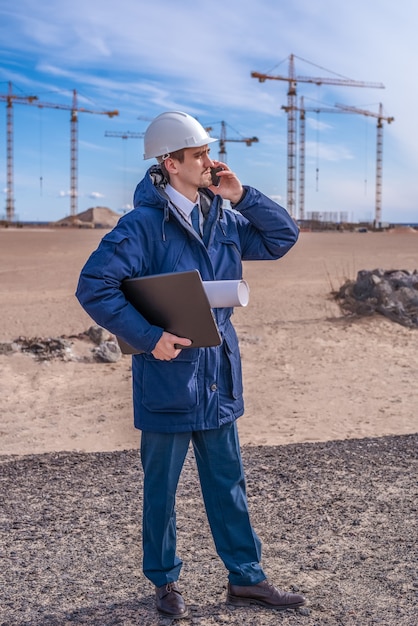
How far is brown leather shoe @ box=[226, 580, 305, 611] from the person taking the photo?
3428 millimetres

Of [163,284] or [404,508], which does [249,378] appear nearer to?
[404,508]

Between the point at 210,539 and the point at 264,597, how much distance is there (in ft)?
2.91

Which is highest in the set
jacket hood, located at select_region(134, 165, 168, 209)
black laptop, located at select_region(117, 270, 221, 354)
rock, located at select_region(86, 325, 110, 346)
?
jacket hood, located at select_region(134, 165, 168, 209)

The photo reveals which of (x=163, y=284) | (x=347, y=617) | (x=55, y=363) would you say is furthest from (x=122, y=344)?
(x=55, y=363)

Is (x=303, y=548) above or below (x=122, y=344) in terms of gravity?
below

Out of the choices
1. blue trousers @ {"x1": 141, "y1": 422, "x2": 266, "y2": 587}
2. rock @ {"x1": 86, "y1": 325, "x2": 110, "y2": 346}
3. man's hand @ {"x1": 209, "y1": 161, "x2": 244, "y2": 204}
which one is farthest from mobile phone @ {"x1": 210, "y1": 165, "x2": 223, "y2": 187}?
rock @ {"x1": 86, "y1": 325, "x2": 110, "y2": 346}

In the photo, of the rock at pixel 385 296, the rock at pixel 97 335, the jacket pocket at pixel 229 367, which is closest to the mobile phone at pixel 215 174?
the jacket pocket at pixel 229 367

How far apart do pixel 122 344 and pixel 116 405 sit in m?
5.96

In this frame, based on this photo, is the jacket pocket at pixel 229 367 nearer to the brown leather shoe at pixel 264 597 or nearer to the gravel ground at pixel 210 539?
the brown leather shoe at pixel 264 597

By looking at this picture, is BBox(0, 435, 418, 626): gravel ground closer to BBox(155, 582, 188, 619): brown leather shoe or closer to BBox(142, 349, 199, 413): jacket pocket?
BBox(155, 582, 188, 619): brown leather shoe

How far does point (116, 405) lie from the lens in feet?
29.9

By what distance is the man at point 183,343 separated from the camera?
3.07m

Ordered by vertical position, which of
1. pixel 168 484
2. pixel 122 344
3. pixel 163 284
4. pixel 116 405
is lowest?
pixel 116 405

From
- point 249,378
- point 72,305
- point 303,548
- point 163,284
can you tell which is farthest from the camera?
point 72,305
